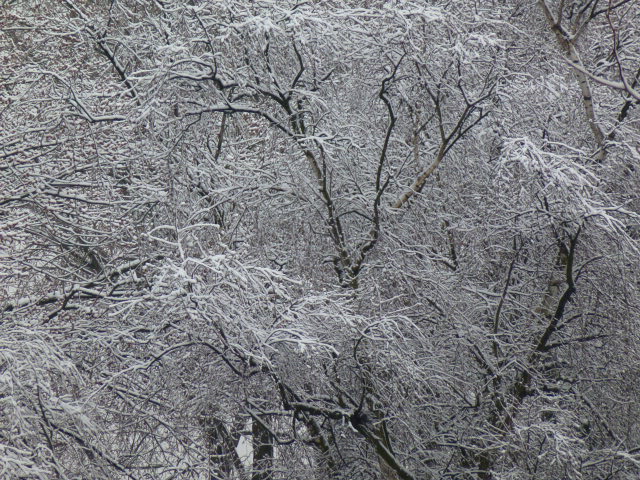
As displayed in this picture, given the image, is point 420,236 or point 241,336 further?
point 420,236

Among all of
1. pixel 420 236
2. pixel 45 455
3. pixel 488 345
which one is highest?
pixel 420 236

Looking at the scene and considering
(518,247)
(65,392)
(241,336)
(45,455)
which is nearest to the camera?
(45,455)

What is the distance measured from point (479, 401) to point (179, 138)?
10.7 feet

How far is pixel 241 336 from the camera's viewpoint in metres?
5.14

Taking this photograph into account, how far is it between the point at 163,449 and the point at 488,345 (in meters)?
2.94

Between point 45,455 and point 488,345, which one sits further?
point 488,345

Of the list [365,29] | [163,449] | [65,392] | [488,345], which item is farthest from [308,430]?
[365,29]

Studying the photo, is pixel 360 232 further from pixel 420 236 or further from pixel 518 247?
pixel 518 247

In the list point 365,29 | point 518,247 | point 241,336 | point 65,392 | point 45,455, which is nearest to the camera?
point 45,455

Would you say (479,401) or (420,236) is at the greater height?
(420,236)

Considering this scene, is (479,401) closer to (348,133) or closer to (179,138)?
(348,133)

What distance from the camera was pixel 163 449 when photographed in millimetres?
6637

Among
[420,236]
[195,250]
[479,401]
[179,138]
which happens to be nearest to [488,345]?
[479,401]

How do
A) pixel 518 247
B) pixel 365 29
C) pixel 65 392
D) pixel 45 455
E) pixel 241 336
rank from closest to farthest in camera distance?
pixel 45 455 < pixel 241 336 < pixel 65 392 < pixel 365 29 < pixel 518 247
